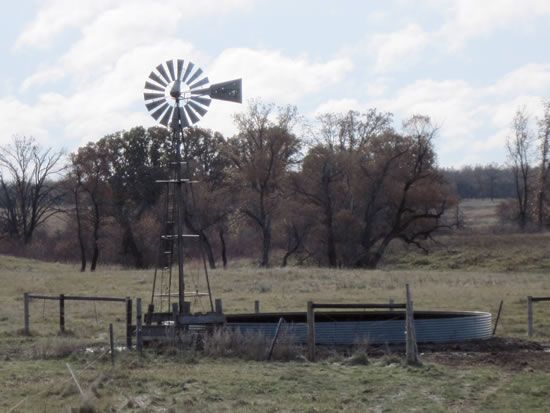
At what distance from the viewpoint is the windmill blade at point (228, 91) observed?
63.2 ft

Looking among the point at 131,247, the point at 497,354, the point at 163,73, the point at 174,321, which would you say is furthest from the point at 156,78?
the point at 131,247

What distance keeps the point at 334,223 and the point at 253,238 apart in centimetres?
1130

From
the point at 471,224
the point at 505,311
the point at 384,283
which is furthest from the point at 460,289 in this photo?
the point at 471,224

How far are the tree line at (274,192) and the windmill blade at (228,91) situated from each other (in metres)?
43.7

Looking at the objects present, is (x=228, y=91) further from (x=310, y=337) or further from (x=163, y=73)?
(x=310, y=337)

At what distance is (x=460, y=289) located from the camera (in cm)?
3491

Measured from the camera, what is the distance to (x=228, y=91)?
762 inches

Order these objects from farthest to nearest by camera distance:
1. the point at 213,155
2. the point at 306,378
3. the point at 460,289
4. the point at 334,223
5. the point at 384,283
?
the point at 213,155, the point at 334,223, the point at 384,283, the point at 460,289, the point at 306,378

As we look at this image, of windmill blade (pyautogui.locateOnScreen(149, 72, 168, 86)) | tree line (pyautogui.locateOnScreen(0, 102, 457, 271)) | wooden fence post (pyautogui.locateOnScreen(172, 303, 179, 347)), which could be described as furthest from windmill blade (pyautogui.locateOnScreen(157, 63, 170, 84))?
tree line (pyautogui.locateOnScreen(0, 102, 457, 271))

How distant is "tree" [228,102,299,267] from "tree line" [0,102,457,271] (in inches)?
3.1

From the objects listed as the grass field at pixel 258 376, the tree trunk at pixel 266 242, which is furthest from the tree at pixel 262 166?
the grass field at pixel 258 376

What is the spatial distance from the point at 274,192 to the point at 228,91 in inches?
1983

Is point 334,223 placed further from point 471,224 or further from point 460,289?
point 460,289

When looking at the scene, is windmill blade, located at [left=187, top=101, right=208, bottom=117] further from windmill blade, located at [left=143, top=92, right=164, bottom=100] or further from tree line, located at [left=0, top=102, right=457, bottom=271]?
tree line, located at [left=0, top=102, right=457, bottom=271]
